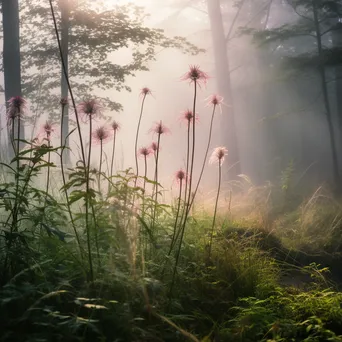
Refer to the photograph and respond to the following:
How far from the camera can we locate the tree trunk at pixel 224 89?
14.1 meters

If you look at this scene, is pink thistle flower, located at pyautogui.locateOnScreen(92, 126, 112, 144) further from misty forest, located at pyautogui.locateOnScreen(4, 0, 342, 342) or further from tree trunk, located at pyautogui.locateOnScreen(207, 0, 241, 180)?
tree trunk, located at pyautogui.locateOnScreen(207, 0, 241, 180)

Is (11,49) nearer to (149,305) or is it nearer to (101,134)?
(101,134)

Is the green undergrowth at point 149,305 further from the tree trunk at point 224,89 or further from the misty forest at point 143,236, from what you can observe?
the tree trunk at point 224,89

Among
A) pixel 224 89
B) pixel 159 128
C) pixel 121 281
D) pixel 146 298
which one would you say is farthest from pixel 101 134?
pixel 224 89

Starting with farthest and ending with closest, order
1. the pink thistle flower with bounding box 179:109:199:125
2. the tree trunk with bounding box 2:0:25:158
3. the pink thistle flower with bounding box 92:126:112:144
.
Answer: the tree trunk with bounding box 2:0:25:158, the pink thistle flower with bounding box 179:109:199:125, the pink thistle flower with bounding box 92:126:112:144

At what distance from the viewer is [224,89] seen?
1434 cm

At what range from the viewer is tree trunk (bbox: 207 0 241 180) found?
14086mm

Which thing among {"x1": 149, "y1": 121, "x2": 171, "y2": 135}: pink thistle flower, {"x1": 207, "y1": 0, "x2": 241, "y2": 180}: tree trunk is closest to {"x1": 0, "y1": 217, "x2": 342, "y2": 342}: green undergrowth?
{"x1": 149, "y1": 121, "x2": 171, "y2": 135}: pink thistle flower

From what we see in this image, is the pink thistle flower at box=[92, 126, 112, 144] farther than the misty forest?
Yes

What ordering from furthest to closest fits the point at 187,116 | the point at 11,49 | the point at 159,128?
1. the point at 11,49
2. the point at 159,128
3. the point at 187,116

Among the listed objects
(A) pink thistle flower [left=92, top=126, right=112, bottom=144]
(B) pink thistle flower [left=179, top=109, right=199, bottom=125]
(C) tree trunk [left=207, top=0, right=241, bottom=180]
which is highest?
(C) tree trunk [left=207, top=0, right=241, bottom=180]

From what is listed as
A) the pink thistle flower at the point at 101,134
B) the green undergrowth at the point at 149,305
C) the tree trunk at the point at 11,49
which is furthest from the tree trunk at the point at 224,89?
the pink thistle flower at the point at 101,134

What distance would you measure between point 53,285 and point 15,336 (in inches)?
18.7

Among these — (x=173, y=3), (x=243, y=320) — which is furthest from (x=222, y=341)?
(x=173, y=3)
